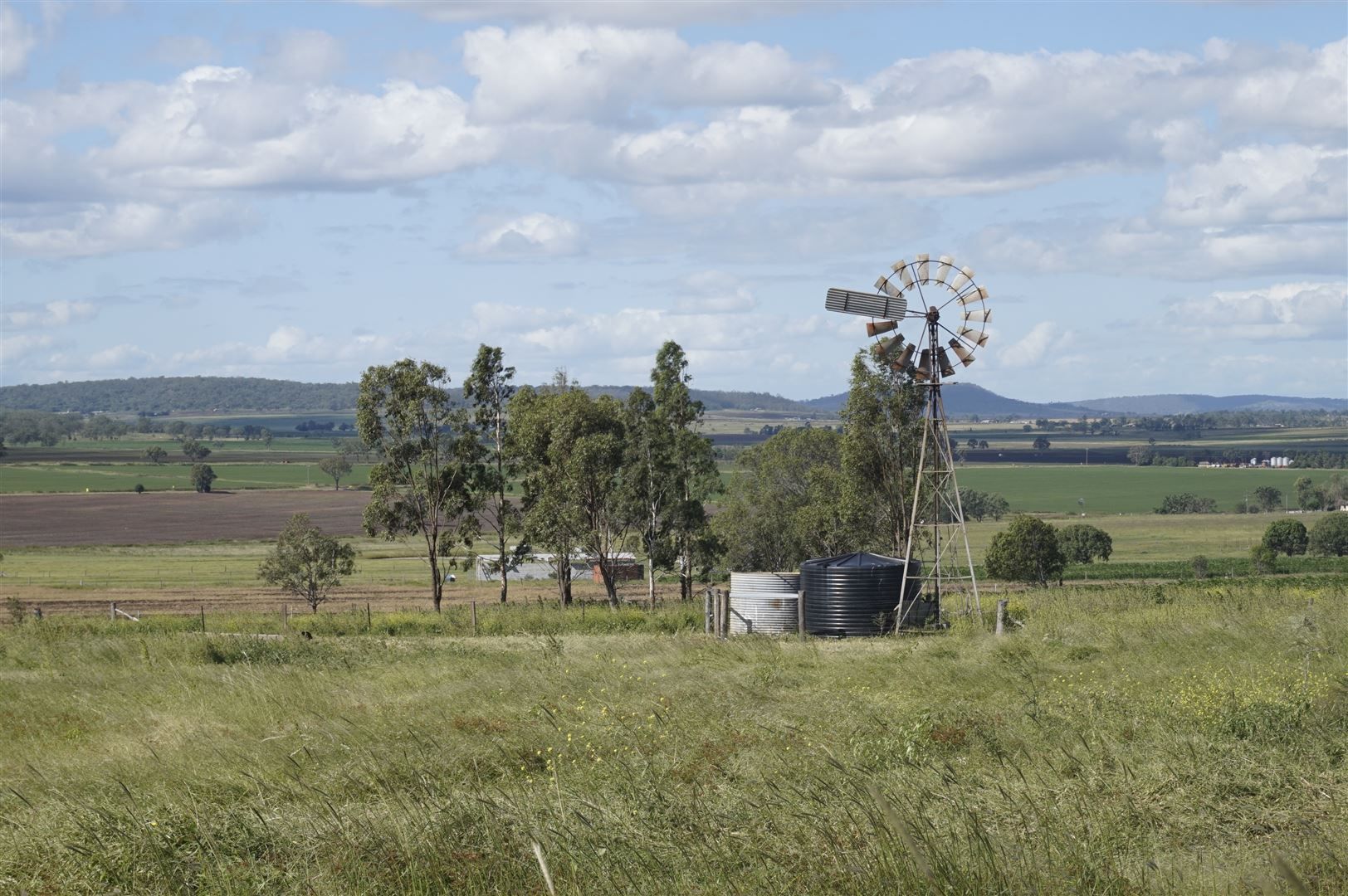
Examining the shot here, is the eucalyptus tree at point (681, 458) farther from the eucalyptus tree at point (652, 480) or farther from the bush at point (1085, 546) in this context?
the bush at point (1085, 546)

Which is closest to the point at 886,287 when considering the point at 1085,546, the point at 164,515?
the point at 1085,546

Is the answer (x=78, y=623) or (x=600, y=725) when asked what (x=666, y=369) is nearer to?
(x=78, y=623)

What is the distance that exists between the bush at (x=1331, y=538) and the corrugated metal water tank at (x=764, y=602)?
79.7 m

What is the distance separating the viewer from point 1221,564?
95.9 metres

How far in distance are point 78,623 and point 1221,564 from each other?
8087 cm

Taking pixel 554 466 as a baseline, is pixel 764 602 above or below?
below

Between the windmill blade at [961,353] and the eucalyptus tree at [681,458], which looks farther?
the eucalyptus tree at [681,458]

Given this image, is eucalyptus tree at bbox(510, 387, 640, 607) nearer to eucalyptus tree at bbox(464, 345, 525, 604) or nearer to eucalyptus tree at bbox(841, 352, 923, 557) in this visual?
eucalyptus tree at bbox(464, 345, 525, 604)

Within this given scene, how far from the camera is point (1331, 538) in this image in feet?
336

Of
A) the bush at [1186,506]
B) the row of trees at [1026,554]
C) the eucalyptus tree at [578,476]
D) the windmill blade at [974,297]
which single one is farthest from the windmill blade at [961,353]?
the bush at [1186,506]

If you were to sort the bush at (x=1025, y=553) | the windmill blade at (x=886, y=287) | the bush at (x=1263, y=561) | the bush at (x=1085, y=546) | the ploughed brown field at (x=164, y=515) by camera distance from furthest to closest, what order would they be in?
the ploughed brown field at (x=164, y=515)
the bush at (x=1085, y=546)
the bush at (x=1263, y=561)
the bush at (x=1025, y=553)
the windmill blade at (x=886, y=287)

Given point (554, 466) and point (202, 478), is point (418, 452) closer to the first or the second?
point (554, 466)

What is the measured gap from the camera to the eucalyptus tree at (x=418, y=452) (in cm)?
5206

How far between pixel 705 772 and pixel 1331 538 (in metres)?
104
